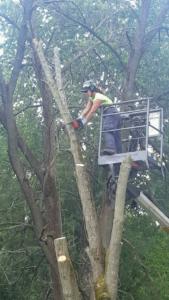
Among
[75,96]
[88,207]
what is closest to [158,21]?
[75,96]

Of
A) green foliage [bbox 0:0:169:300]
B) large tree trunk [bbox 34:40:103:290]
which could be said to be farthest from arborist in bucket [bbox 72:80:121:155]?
green foliage [bbox 0:0:169:300]

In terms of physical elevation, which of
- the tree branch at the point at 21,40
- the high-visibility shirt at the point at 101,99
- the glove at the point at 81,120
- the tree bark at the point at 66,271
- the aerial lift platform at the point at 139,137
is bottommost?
the tree bark at the point at 66,271

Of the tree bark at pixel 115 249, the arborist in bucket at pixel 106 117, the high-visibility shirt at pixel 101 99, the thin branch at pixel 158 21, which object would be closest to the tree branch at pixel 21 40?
the arborist in bucket at pixel 106 117

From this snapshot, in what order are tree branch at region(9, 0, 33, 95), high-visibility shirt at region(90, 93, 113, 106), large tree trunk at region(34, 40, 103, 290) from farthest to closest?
tree branch at region(9, 0, 33, 95)
high-visibility shirt at region(90, 93, 113, 106)
large tree trunk at region(34, 40, 103, 290)

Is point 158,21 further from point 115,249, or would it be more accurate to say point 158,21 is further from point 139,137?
point 115,249

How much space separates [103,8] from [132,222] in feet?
17.1

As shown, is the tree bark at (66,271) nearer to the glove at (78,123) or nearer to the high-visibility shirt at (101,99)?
the glove at (78,123)

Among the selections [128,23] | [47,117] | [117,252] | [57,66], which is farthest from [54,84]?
[128,23]

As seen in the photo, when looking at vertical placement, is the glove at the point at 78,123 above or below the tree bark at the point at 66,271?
above

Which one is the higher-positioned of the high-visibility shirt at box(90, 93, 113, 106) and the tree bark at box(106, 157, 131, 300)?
the high-visibility shirt at box(90, 93, 113, 106)

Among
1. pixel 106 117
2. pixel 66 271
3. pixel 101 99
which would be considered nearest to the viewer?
pixel 66 271

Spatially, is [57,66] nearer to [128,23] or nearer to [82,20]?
[82,20]

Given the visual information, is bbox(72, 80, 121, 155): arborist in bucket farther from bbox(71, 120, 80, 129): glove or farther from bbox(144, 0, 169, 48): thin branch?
bbox(144, 0, 169, 48): thin branch

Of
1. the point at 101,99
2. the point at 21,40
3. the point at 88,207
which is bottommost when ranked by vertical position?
the point at 88,207
